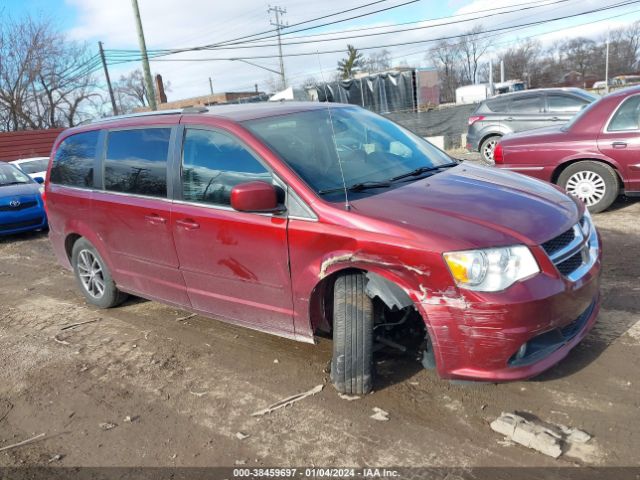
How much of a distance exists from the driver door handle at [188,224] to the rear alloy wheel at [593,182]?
5053 millimetres

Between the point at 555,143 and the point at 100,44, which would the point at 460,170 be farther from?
the point at 100,44

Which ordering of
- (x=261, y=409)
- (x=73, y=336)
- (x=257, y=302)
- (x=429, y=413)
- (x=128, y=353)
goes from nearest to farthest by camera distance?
(x=429, y=413), (x=261, y=409), (x=257, y=302), (x=128, y=353), (x=73, y=336)

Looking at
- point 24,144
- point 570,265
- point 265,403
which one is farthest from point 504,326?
point 24,144

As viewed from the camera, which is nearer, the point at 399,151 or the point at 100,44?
the point at 399,151

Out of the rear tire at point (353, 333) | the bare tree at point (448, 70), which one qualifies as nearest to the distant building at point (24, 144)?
the rear tire at point (353, 333)

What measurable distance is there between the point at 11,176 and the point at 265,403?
9.17 metres

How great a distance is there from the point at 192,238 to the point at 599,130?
544 centimetres

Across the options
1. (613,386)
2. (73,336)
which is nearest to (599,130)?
(613,386)

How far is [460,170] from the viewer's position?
12.4ft

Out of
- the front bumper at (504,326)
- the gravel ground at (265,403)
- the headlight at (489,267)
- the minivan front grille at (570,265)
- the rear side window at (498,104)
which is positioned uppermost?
the rear side window at (498,104)

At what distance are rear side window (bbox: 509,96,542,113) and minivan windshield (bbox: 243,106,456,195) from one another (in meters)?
8.70

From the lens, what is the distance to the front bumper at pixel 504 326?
261 cm

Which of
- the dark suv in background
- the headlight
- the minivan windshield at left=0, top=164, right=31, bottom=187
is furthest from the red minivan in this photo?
the dark suv in background

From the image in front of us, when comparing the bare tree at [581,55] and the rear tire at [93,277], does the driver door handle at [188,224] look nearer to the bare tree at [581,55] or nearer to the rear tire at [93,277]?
the rear tire at [93,277]
